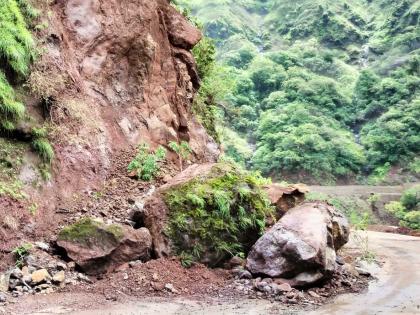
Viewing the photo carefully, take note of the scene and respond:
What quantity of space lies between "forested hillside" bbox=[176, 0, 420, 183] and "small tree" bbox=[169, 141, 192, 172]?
18.0m

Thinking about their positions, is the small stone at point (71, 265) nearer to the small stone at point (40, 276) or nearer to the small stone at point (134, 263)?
the small stone at point (40, 276)

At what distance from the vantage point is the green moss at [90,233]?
8750mm

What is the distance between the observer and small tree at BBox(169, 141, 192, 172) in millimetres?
13680

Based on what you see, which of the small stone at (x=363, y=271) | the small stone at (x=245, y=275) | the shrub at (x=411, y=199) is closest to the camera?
A: the small stone at (x=245, y=275)

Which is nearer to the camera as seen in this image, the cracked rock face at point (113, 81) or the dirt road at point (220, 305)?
the dirt road at point (220, 305)

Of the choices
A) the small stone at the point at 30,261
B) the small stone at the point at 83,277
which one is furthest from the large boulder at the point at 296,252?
the small stone at the point at 30,261

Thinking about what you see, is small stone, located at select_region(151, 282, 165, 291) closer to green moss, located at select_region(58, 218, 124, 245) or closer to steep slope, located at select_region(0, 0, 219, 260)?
green moss, located at select_region(58, 218, 124, 245)

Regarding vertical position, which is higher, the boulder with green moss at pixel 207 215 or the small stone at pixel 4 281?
the boulder with green moss at pixel 207 215

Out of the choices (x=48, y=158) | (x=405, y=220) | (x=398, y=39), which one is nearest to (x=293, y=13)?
(x=398, y=39)

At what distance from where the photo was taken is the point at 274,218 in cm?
1138

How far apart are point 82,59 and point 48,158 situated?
3.58 meters

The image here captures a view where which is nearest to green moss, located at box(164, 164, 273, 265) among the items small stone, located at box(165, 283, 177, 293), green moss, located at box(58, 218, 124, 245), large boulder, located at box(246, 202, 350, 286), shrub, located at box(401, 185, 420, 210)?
large boulder, located at box(246, 202, 350, 286)

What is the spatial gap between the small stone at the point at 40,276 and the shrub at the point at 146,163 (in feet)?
13.9

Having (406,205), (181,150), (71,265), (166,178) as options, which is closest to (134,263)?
(71,265)
